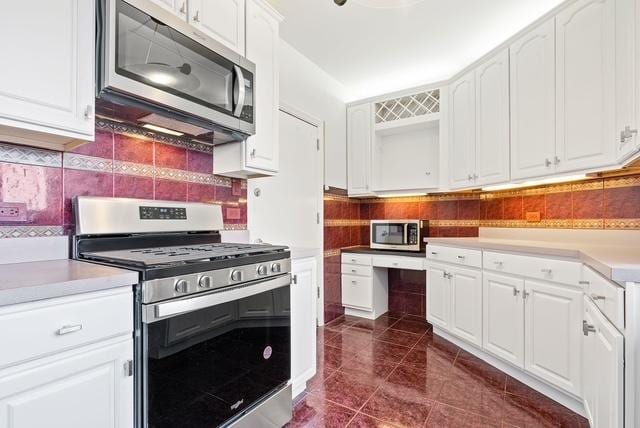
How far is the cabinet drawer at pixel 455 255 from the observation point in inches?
95.4

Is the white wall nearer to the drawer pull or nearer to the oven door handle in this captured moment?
the oven door handle

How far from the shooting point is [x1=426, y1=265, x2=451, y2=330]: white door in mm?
2738

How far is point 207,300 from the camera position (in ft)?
4.01

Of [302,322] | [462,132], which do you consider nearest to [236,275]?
[302,322]

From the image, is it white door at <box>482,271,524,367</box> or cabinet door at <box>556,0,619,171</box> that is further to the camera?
white door at <box>482,271,524,367</box>

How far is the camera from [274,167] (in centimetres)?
210

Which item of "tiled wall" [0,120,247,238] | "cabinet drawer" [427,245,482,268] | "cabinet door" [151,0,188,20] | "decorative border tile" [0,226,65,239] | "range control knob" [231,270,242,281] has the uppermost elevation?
"cabinet door" [151,0,188,20]

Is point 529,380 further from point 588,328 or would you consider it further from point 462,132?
point 462,132

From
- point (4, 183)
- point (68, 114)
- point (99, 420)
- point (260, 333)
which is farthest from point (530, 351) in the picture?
point (4, 183)

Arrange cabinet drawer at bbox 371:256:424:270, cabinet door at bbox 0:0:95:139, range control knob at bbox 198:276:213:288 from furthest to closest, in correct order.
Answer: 1. cabinet drawer at bbox 371:256:424:270
2. range control knob at bbox 198:276:213:288
3. cabinet door at bbox 0:0:95:139

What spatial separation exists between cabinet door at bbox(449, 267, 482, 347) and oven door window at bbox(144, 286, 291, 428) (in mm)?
1547

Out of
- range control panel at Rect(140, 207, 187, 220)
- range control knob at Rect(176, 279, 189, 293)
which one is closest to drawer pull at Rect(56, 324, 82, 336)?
range control knob at Rect(176, 279, 189, 293)

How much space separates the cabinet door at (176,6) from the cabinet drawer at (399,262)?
8.67 ft

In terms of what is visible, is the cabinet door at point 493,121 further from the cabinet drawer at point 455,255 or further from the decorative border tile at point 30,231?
the decorative border tile at point 30,231
